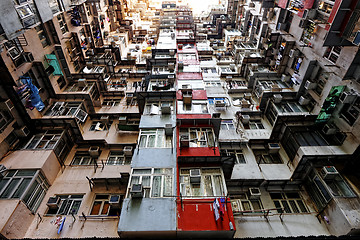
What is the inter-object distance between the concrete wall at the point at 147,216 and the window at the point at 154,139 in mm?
5814

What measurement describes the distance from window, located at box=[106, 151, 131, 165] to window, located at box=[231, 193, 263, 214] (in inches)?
515

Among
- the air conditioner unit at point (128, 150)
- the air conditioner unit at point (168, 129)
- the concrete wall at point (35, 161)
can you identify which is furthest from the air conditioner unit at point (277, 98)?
the concrete wall at point (35, 161)

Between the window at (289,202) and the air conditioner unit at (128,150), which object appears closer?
the window at (289,202)

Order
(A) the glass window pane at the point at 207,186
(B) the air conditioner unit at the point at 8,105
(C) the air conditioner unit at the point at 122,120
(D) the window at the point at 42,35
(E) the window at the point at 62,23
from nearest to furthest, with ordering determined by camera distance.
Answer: (A) the glass window pane at the point at 207,186 < (B) the air conditioner unit at the point at 8,105 < (D) the window at the point at 42,35 < (C) the air conditioner unit at the point at 122,120 < (E) the window at the point at 62,23

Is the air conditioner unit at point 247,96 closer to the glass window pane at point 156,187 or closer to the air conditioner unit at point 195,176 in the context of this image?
the air conditioner unit at point 195,176

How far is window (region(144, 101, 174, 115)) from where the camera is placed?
2264 cm

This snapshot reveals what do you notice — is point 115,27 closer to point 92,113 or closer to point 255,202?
point 92,113

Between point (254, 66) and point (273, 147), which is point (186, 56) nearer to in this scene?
point (254, 66)

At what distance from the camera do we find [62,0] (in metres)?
27.1

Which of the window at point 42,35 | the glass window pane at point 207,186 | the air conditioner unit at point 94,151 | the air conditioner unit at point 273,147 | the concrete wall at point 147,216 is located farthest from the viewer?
the window at point 42,35

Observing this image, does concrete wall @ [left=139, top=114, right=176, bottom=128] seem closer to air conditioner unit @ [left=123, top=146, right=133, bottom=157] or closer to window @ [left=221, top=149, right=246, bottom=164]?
air conditioner unit @ [left=123, top=146, right=133, bottom=157]

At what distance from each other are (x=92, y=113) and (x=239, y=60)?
2877 centimetres

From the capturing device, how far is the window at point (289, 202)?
1959 cm

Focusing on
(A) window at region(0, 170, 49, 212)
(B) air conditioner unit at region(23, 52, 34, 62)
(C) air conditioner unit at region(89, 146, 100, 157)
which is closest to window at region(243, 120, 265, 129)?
(C) air conditioner unit at region(89, 146, 100, 157)
